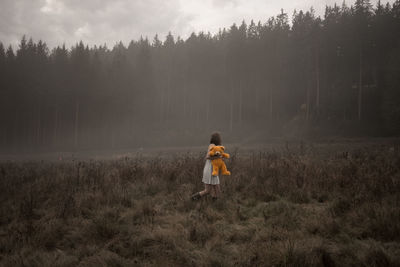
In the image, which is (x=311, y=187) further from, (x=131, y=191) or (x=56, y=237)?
(x=56, y=237)

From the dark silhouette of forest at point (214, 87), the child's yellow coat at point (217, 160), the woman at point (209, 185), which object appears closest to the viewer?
the woman at point (209, 185)

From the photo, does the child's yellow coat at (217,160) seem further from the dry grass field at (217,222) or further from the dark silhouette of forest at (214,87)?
the dark silhouette of forest at (214,87)

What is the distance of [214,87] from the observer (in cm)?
4453

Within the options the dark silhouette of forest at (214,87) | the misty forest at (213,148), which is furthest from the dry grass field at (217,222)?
the dark silhouette of forest at (214,87)

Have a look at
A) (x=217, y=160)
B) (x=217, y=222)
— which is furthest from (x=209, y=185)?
(x=217, y=222)

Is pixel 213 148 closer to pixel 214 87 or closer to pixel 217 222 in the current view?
pixel 217 222

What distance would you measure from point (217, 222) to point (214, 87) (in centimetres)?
4152

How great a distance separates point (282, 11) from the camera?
45688mm

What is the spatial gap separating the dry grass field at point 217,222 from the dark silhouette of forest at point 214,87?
89.2ft

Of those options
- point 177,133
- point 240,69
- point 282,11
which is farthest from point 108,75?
point 282,11

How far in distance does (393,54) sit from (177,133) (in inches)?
1287

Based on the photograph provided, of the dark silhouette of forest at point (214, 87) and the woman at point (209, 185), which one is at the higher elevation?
the dark silhouette of forest at point (214, 87)

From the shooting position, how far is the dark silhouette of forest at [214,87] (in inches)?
1399

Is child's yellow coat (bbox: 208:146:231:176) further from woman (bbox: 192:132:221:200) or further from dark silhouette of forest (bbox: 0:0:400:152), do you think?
dark silhouette of forest (bbox: 0:0:400:152)
